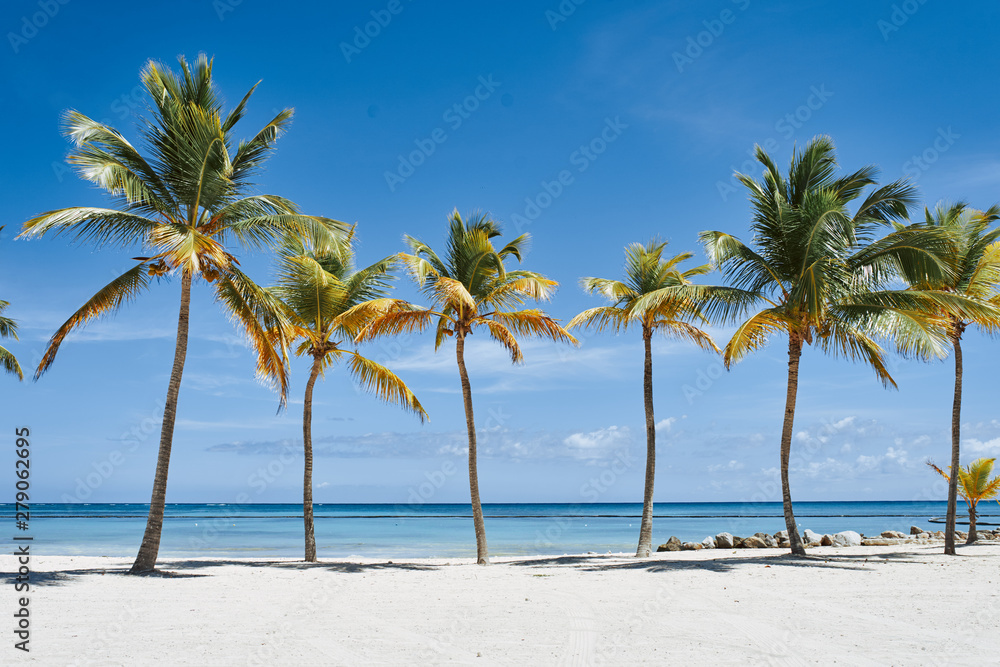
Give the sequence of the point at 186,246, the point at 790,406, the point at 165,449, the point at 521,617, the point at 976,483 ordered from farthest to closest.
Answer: the point at 976,483, the point at 790,406, the point at 165,449, the point at 186,246, the point at 521,617

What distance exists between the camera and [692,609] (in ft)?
27.0

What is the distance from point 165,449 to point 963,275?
16.4 metres

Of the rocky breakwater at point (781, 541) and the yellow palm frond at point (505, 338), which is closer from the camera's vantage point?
the yellow palm frond at point (505, 338)

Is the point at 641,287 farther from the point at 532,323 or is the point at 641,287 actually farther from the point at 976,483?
the point at 976,483

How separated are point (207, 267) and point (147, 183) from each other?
5.84 ft

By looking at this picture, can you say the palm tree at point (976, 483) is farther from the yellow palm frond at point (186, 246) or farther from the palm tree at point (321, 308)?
the yellow palm frond at point (186, 246)

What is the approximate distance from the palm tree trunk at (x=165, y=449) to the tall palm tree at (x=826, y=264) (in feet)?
33.7

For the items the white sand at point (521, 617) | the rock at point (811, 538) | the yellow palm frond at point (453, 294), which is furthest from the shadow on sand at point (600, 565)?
the rock at point (811, 538)

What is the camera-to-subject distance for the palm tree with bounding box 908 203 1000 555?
14339mm

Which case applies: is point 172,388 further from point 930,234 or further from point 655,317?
point 930,234

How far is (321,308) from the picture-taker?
15.5 meters

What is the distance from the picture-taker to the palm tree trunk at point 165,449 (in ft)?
38.3

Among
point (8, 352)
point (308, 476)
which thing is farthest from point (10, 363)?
point (308, 476)

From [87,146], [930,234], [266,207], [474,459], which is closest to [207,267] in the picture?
[266,207]
